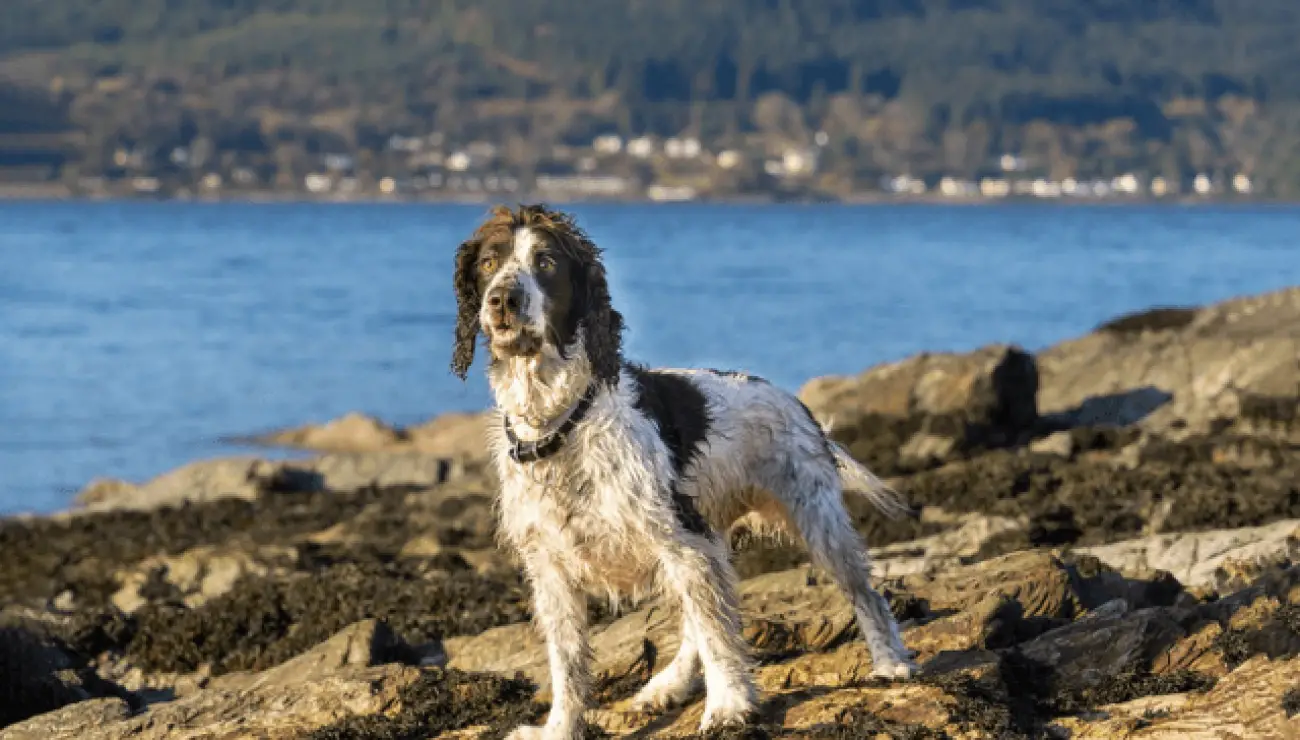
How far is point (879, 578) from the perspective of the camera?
13.4m

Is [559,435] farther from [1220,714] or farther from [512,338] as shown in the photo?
[1220,714]

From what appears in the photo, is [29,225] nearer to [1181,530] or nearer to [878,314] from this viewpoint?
[878,314]

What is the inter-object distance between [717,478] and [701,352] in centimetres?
5193

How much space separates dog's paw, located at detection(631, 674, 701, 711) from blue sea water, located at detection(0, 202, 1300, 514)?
1.77 meters

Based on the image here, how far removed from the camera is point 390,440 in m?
34.7

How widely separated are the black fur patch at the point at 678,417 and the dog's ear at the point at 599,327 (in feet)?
0.77

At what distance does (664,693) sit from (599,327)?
6.68ft

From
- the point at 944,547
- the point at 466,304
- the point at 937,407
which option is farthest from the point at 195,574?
the point at 466,304

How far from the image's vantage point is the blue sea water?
4712cm

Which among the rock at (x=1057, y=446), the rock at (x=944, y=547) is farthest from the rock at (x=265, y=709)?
the rock at (x=1057, y=446)

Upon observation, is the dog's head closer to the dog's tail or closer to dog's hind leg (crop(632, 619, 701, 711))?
dog's hind leg (crop(632, 619, 701, 711))

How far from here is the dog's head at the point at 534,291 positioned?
27.2 feet

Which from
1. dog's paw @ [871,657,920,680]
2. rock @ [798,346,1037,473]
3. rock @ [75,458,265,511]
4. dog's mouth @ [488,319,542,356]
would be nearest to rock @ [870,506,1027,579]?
dog's paw @ [871,657,920,680]

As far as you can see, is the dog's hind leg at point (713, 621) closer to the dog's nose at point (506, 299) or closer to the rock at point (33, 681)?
the dog's nose at point (506, 299)
